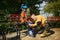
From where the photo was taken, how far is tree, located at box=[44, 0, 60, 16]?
161cm

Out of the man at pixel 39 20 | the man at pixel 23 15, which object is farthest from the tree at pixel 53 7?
the man at pixel 23 15

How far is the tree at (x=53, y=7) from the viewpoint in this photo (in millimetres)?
1606

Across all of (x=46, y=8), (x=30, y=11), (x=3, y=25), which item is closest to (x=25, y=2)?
(x=30, y=11)

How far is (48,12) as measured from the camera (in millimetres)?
1606

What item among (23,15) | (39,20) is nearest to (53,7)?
(39,20)

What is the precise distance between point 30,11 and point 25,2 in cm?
11

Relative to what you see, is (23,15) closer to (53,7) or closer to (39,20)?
(39,20)

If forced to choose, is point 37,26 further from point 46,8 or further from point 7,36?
point 7,36

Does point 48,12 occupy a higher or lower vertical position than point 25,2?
lower

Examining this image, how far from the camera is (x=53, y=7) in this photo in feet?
5.30

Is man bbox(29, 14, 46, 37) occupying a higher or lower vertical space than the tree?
lower

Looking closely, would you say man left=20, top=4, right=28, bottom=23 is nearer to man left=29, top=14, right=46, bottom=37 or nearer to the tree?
man left=29, top=14, right=46, bottom=37

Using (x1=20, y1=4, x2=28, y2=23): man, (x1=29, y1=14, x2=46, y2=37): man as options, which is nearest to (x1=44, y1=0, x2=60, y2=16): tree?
(x1=29, y1=14, x2=46, y2=37): man

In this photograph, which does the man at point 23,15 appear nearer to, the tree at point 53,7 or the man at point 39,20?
the man at point 39,20
